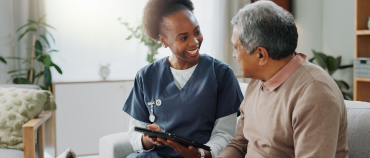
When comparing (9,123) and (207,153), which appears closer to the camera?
(207,153)

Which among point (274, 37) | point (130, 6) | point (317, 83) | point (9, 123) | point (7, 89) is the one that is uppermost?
point (130, 6)

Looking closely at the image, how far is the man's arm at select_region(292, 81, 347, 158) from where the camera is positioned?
0.97 meters

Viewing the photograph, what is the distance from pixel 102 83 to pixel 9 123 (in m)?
1.44

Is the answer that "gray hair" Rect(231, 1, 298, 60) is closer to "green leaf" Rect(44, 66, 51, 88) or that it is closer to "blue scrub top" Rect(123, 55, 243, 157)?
"blue scrub top" Rect(123, 55, 243, 157)

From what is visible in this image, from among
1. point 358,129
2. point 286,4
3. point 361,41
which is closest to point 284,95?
point 358,129

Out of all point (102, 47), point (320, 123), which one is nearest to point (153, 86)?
point (320, 123)

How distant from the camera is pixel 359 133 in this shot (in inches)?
49.6

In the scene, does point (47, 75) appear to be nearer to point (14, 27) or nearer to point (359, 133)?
point (14, 27)

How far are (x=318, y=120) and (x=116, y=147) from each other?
44.3 inches

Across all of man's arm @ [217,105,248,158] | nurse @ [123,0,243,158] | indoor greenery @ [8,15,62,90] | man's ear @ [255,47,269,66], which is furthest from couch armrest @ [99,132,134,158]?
indoor greenery @ [8,15,62,90]

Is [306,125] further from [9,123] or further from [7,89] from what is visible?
[7,89]

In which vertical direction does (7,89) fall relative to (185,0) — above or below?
below

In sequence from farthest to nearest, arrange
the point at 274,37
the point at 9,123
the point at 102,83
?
the point at 102,83 < the point at 9,123 < the point at 274,37

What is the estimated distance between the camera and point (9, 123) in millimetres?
2314
